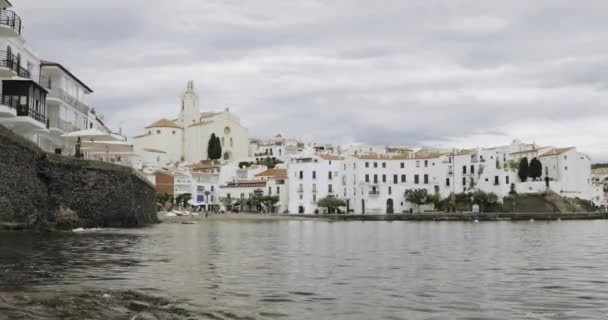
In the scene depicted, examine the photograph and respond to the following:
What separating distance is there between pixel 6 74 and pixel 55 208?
388 inches

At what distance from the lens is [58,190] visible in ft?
104

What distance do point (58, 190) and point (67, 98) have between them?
19392mm

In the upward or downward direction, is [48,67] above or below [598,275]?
above

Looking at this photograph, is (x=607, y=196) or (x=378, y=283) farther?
(x=607, y=196)

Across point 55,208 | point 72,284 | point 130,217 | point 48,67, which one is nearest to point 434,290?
point 72,284

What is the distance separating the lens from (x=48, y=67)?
4712 cm

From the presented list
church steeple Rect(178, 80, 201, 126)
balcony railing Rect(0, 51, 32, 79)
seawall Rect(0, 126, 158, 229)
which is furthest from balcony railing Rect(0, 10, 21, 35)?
church steeple Rect(178, 80, 201, 126)

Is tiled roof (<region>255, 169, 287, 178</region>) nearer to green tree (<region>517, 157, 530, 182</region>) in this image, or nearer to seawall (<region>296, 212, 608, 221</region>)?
seawall (<region>296, 212, 608, 221</region>)

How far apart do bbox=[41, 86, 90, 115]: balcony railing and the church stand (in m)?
92.6

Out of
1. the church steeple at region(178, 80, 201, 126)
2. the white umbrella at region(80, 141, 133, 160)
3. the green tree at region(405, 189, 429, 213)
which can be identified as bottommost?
the green tree at region(405, 189, 429, 213)

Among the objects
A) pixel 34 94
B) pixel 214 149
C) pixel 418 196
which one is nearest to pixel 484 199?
pixel 418 196

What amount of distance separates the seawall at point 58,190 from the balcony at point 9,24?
8.43m

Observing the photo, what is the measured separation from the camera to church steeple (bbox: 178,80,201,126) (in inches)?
6265

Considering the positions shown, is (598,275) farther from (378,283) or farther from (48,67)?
(48,67)
